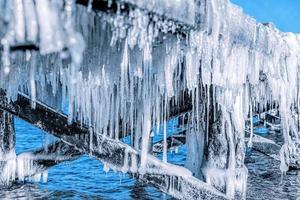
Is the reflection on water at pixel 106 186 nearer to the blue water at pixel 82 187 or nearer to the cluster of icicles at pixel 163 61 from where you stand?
the blue water at pixel 82 187

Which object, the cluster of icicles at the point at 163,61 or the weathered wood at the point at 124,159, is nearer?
the cluster of icicles at the point at 163,61

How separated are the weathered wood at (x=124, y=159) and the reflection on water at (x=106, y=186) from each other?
4.32 ft

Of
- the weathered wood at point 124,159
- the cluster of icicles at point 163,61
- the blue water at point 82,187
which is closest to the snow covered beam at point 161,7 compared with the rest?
the cluster of icicles at point 163,61

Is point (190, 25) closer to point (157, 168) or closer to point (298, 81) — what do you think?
point (157, 168)

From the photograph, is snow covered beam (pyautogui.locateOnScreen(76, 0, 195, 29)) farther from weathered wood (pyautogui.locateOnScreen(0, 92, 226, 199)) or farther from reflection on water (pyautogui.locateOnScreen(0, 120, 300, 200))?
reflection on water (pyautogui.locateOnScreen(0, 120, 300, 200))

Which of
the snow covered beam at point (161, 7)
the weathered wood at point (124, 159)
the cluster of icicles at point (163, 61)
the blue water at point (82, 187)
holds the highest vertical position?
the snow covered beam at point (161, 7)

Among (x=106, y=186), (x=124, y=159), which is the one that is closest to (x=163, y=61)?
(x=124, y=159)

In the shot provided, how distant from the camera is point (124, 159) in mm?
3938

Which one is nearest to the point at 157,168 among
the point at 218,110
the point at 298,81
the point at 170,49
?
the point at 218,110

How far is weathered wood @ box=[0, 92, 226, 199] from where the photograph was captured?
393cm

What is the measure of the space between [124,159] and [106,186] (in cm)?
317

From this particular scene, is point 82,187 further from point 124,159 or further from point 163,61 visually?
point 163,61

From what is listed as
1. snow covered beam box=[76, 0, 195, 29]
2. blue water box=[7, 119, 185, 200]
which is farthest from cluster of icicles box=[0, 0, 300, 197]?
blue water box=[7, 119, 185, 200]

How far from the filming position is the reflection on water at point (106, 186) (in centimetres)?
623
